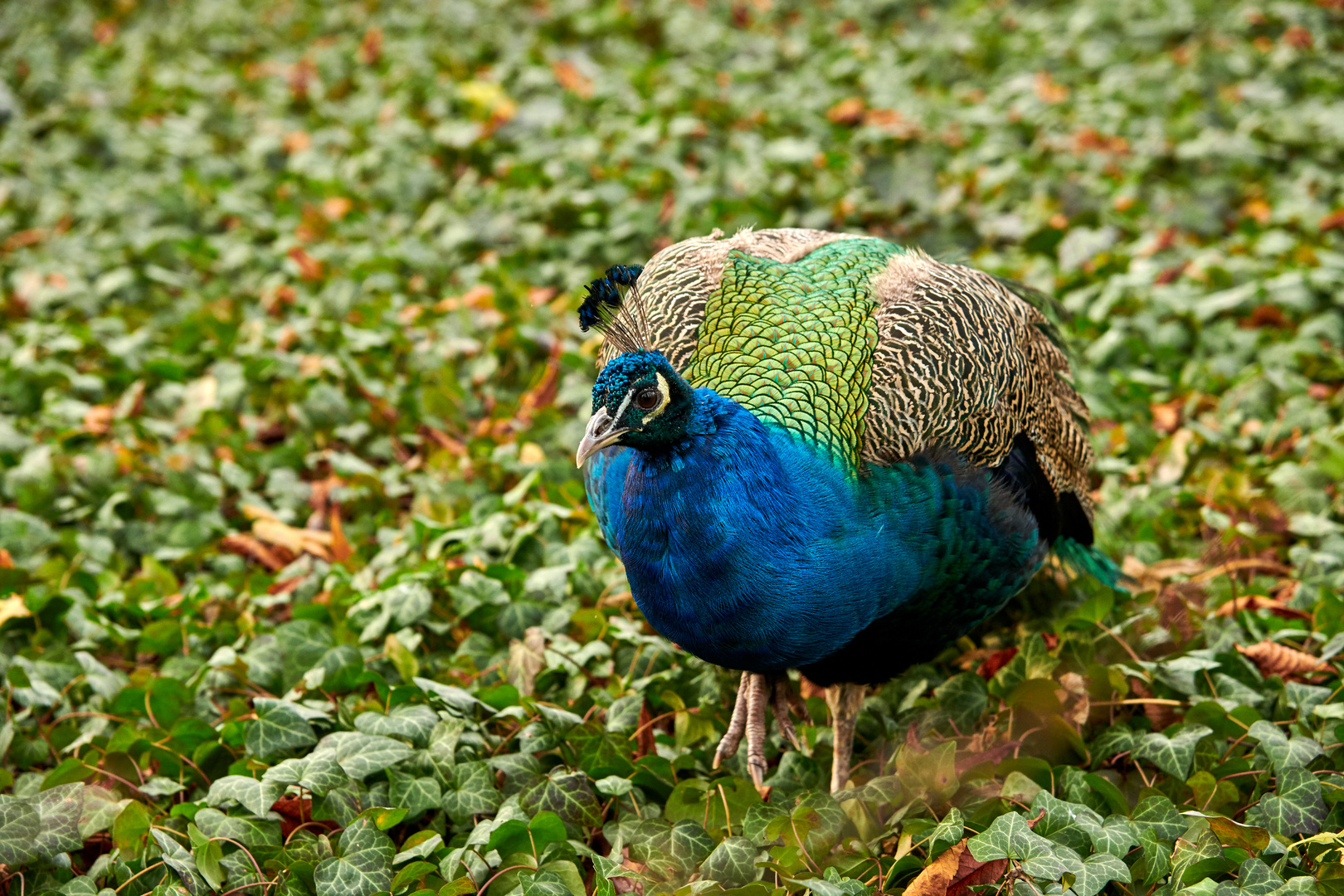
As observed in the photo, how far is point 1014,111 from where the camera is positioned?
20.2 feet

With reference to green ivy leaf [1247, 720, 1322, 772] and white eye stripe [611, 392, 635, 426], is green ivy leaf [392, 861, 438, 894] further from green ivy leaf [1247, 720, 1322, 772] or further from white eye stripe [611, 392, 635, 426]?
green ivy leaf [1247, 720, 1322, 772]

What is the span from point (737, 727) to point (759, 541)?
0.79 metres

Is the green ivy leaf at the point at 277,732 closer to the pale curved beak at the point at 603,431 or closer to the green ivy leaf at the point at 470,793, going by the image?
the green ivy leaf at the point at 470,793

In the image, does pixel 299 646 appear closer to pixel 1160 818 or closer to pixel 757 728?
pixel 757 728

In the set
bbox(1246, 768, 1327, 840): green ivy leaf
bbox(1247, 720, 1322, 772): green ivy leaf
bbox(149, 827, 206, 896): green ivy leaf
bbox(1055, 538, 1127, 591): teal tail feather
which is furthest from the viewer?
bbox(1055, 538, 1127, 591): teal tail feather

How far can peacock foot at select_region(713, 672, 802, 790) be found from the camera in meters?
2.88

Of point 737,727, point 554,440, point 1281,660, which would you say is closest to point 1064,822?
point 737,727

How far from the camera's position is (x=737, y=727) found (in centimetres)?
293

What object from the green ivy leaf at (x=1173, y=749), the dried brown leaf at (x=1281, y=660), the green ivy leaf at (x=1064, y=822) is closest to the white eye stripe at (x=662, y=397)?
the green ivy leaf at (x=1064, y=822)

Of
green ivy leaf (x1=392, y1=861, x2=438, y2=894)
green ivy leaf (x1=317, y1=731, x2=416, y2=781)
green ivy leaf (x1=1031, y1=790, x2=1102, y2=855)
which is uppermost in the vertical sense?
green ivy leaf (x1=317, y1=731, x2=416, y2=781)

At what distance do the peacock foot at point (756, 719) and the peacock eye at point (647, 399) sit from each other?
0.86 m

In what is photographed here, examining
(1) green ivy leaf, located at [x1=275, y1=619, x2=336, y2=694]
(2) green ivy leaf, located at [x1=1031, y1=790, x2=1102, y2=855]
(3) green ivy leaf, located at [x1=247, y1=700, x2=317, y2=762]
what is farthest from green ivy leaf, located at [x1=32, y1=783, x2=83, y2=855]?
(2) green ivy leaf, located at [x1=1031, y1=790, x2=1102, y2=855]

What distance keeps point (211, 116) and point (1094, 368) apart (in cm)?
496

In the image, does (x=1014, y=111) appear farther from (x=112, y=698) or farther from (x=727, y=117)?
(x=112, y=698)
